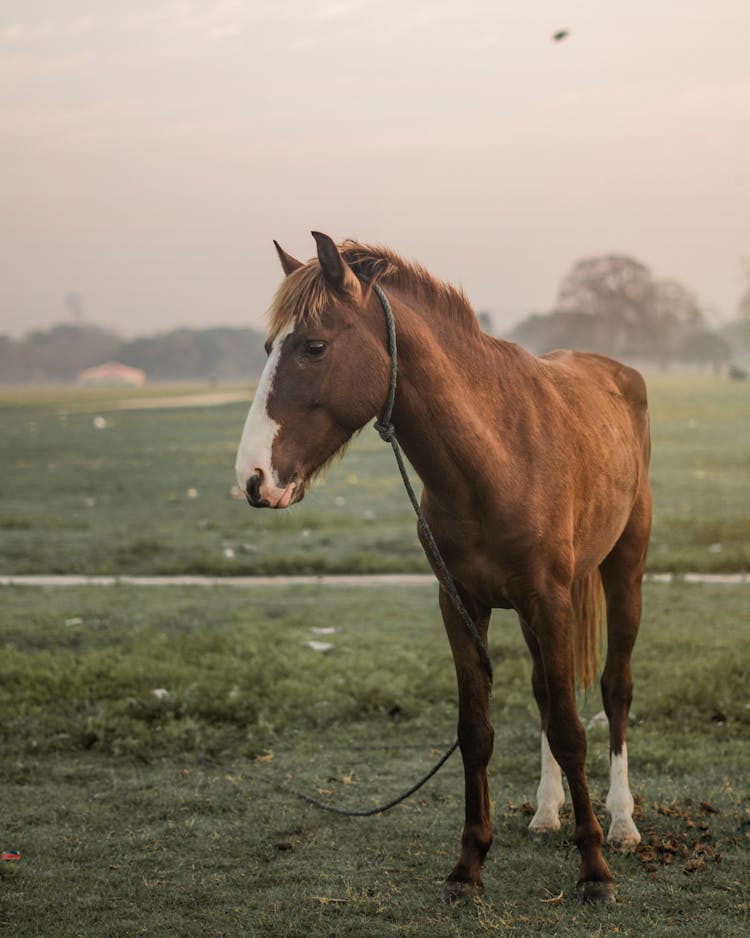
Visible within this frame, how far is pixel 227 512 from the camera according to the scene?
18016mm

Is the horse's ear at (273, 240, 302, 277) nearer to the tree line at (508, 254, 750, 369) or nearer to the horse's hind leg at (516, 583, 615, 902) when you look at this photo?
the horse's hind leg at (516, 583, 615, 902)

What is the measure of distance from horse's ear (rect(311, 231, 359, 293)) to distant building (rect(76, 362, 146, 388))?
98.6 m

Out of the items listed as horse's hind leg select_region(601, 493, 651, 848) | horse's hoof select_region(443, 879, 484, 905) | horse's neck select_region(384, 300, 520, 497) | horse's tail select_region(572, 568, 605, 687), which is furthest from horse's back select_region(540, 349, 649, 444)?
horse's hoof select_region(443, 879, 484, 905)

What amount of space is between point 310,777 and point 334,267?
3533 millimetres

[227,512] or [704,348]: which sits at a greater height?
[704,348]

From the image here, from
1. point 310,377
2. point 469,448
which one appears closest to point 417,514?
point 469,448

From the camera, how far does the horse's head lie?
12.6ft

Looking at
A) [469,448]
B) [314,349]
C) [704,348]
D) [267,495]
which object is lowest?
[267,495]

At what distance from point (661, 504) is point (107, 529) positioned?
29.6 feet

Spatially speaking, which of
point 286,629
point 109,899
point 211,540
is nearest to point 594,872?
point 109,899

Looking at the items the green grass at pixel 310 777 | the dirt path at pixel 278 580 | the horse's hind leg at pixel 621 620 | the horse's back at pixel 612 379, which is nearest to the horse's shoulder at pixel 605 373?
the horse's back at pixel 612 379

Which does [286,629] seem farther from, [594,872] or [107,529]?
[107,529]

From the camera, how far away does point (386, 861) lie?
514 cm

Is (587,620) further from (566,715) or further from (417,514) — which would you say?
(417,514)
